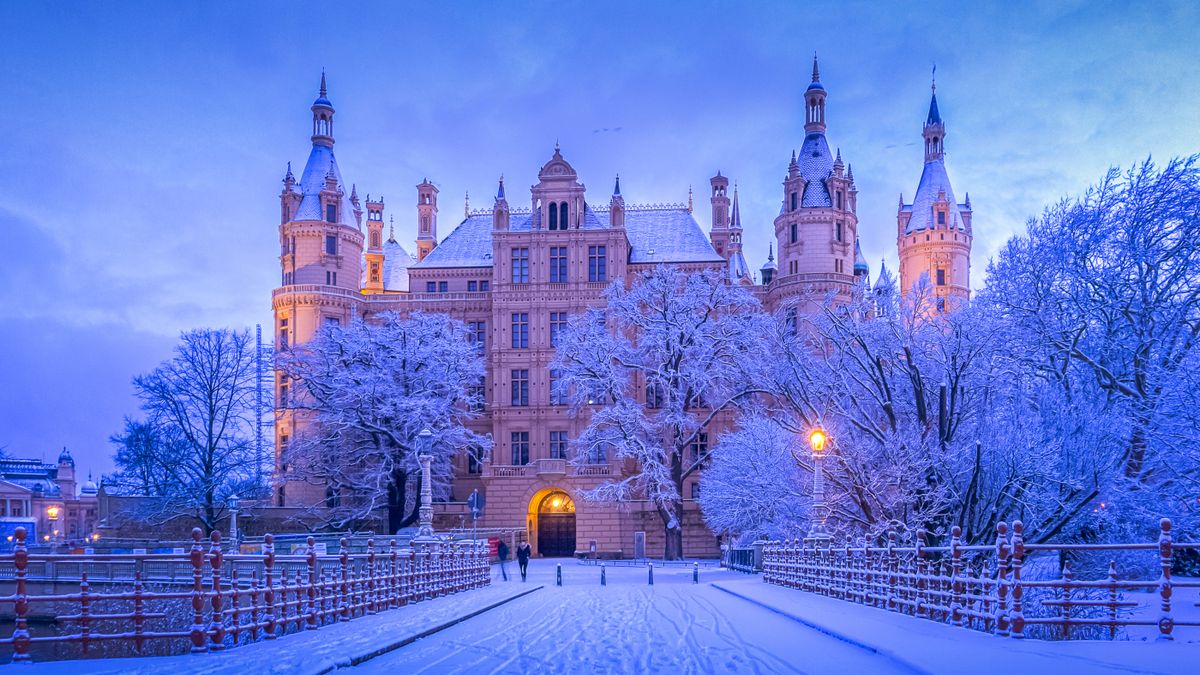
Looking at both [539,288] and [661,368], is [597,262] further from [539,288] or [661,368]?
[661,368]

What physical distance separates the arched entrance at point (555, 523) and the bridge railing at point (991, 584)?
2986 cm

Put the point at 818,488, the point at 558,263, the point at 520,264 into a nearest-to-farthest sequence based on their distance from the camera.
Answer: the point at 818,488 → the point at 558,263 → the point at 520,264

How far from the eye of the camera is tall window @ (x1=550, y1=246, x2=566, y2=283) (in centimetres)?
6212

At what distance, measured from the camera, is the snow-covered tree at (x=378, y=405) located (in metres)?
52.3

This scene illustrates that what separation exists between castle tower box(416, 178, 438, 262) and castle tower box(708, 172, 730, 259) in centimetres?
1923

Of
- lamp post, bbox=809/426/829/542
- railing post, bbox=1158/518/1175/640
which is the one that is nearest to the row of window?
lamp post, bbox=809/426/829/542

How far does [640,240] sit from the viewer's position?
6812 centimetres

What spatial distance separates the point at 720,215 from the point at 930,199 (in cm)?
1357

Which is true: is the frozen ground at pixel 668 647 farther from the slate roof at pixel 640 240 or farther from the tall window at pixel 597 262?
the slate roof at pixel 640 240

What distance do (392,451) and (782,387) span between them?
25.3 meters

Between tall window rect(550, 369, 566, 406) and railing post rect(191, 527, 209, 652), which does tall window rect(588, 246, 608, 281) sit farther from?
railing post rect(191, 527, 209, 652)

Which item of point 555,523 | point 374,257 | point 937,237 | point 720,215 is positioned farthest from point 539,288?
point 937,237

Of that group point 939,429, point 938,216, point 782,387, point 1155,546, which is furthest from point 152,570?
point 938,216

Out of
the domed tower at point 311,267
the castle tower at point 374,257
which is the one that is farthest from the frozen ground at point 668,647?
the castle tower at point 374,257
